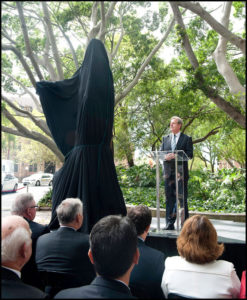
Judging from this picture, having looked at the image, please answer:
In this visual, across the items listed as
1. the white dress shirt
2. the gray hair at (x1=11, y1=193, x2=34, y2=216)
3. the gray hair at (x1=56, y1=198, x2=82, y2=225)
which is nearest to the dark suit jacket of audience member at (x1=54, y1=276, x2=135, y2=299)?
the white dress shirt

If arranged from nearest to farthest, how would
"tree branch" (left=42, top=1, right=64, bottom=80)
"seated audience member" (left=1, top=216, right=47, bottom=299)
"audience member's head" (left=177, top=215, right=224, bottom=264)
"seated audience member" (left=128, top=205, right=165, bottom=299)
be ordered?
"seated audience member" (left=1, top=216, right=47, bottom=299) < "audience member's head" (left=177, top=215, right=224, bottom=264) < "seated audience member" (left=128, top=205, right=165, bottom=299) < "tree branch" (left=42, top=1, right=64, bottom=80)

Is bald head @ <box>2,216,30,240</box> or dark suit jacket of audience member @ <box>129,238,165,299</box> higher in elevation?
bald head @ <box>2,216,30,240</box>

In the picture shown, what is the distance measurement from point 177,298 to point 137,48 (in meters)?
5.58

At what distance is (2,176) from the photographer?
1245mm

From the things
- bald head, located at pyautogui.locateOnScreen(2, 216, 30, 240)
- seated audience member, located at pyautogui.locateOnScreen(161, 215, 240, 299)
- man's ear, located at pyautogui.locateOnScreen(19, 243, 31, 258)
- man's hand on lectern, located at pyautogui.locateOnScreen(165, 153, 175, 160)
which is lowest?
seated audience member, located at pyautogui.locateOnScreen(161, 215, 240, 299)

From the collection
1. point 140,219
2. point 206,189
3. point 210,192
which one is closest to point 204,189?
point 206,189

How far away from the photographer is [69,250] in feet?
6.09

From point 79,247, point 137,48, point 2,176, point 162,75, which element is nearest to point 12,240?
point 2,176

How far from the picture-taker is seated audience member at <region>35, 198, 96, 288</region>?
1819mm

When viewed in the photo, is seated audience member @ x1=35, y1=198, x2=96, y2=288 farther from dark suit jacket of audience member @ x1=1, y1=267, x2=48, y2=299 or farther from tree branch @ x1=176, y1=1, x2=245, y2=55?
tree branch @ x1=176, y1=1, x2=245, y2=55

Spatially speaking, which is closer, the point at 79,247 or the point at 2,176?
the point at 2,176

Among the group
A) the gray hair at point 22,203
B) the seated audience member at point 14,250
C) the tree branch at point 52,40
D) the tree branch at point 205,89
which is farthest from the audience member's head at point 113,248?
the tree branch at point 52,40

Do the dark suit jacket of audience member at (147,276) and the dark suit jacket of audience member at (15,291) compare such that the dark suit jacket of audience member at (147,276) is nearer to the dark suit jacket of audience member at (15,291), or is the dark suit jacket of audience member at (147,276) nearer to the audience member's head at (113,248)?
the audience member's head at (113,248)

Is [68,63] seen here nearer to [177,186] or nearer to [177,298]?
[177,186]
